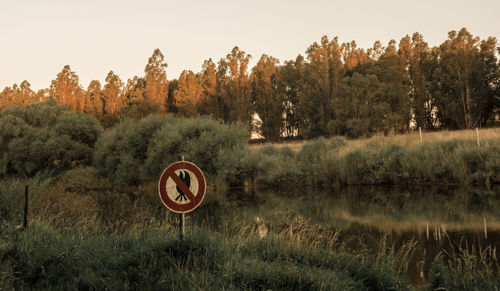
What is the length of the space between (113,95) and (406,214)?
4695 centimetres

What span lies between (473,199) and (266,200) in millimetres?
8556

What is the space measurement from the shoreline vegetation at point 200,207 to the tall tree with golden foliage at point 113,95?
16.2 metres

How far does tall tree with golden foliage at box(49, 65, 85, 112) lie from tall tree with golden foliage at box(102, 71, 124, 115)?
448 cm

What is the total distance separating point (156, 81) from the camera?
48.8 m

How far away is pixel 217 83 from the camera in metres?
52.4

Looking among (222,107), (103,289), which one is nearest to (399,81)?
(222,107)

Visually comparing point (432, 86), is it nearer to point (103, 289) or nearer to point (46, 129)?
point (46, 129)

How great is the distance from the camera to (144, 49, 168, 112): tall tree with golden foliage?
155 feet

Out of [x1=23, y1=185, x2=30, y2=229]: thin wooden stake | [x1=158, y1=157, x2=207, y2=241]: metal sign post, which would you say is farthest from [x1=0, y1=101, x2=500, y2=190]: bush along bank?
[x1=158, y1=157, x2=207, y2=241]: metal sign post

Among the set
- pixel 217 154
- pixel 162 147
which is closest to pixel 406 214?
Result: pixel 217 154

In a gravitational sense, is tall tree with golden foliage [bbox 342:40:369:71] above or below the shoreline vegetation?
above

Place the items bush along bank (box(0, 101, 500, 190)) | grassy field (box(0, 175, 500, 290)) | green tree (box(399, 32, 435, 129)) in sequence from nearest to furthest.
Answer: grassy field (box(0, 175, 500, 290)), bush along bank (box(0, 101, 500, 190)), green tree (box(399, 32, 435, 129))

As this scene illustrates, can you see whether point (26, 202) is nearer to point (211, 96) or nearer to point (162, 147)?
point (162, 147)

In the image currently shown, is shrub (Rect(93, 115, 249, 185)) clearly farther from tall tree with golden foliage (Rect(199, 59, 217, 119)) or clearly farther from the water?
tall tree with golden foliage (Rect(199, 59, 217, 119))
